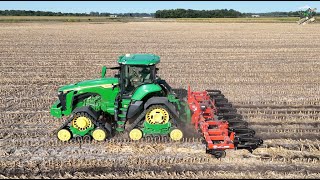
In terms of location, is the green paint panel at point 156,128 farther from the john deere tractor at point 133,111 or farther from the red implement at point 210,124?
the red implement at point 210,124

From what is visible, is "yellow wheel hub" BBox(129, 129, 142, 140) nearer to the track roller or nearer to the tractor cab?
the tractor cab

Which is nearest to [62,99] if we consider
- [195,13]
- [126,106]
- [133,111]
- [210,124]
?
[126,106]

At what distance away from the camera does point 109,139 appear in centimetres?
783

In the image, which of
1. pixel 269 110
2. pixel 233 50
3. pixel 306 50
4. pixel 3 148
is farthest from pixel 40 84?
pixel 306 50

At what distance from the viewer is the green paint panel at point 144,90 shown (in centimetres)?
773

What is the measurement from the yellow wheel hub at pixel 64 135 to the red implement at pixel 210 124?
9.26 ft

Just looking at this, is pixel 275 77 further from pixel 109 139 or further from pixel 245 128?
pixel 109 139

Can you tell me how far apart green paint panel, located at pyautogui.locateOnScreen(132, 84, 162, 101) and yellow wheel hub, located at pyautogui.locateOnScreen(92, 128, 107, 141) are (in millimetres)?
1007

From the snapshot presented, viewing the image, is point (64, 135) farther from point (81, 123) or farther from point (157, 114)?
point (157, 114)

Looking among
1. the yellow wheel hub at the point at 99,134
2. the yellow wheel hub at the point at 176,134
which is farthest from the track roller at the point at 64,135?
the yellow wheel hub at the point at 176,134

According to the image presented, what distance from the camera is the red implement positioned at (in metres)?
6.81

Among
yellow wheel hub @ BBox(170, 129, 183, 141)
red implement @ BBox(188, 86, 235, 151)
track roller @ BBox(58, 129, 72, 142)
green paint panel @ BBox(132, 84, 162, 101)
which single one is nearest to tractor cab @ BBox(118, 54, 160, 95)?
green paint panel @ BBox(132, 84, 162, 101)

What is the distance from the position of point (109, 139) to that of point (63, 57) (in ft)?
43.6

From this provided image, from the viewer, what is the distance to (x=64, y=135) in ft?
24.9
